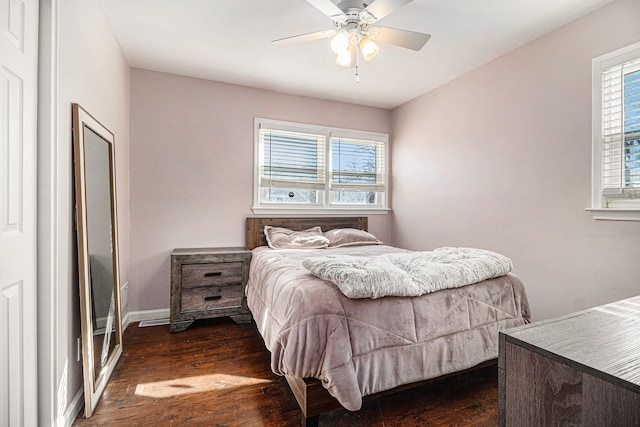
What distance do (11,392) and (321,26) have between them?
110 inches

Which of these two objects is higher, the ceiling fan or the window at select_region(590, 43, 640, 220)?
the ceiling fan

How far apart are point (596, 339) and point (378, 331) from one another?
3.24ft

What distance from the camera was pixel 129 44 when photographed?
8.90 ft

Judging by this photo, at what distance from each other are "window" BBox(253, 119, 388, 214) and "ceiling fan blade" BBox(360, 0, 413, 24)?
1.97m

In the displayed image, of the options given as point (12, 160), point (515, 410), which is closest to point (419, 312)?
point (515, 410)

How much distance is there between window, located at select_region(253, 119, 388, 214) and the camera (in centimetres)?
370

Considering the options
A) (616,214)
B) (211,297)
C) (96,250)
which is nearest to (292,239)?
(211,297)

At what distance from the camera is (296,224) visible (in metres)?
3.76

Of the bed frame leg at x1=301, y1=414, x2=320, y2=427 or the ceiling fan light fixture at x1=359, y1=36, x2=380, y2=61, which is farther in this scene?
the ceiling fan light fixture at x1=359, y1=36, x2=380, y2=61

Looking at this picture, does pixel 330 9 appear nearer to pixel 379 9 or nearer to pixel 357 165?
pixel 379 9

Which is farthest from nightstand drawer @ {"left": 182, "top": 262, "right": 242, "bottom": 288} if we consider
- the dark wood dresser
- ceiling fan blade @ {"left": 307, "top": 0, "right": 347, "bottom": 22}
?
the dark wood dresser

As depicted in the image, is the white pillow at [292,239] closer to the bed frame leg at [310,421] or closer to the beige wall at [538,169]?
the beige wall at [538,169]

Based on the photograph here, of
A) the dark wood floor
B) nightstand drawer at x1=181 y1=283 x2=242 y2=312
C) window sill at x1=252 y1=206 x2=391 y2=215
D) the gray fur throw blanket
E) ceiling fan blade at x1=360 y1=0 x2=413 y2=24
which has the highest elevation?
ceiling fan blade at x1=360 y1=0 x2=413 y2=24

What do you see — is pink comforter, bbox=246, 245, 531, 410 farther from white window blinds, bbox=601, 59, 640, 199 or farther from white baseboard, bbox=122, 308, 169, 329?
white baseboard, bbox=122, 308, 169, 329
